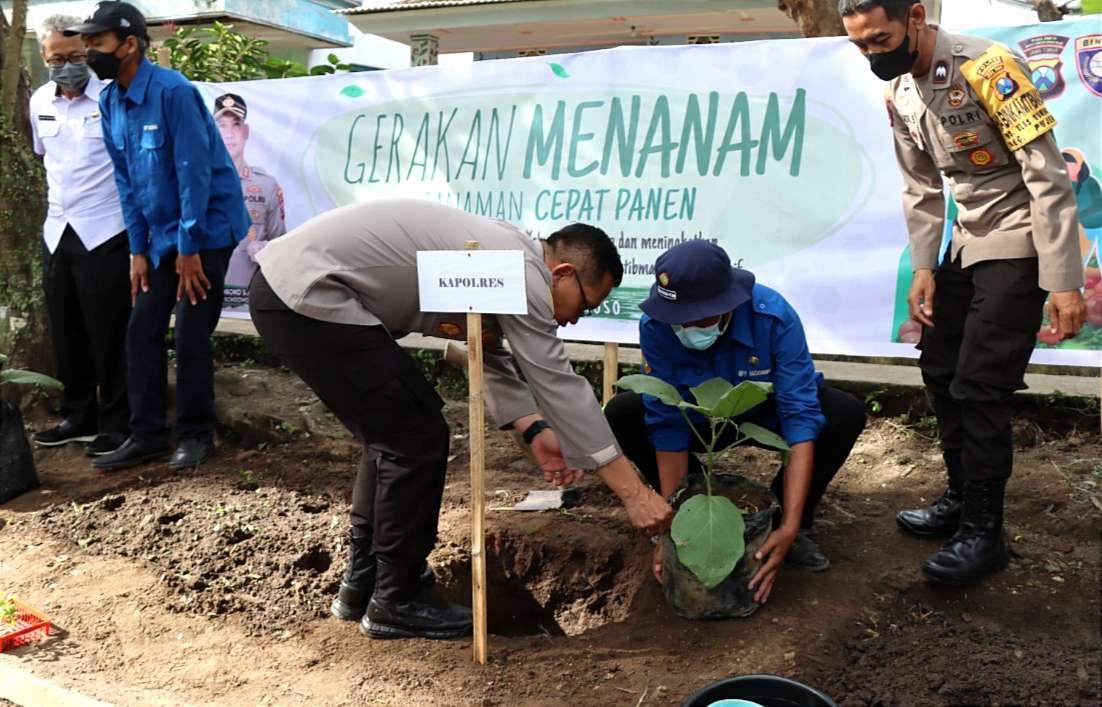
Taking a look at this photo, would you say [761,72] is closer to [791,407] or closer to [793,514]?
[791,407]

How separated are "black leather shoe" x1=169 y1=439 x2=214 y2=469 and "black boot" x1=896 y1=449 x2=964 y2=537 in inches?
121

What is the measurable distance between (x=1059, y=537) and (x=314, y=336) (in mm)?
2580

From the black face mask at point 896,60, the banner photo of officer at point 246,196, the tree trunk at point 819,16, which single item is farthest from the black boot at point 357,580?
the tree trunk at point 819,16

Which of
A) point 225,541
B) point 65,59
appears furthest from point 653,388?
point 65,59

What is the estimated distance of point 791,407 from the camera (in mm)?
3078

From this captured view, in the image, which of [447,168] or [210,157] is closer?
[210,157]

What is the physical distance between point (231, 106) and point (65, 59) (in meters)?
1.35

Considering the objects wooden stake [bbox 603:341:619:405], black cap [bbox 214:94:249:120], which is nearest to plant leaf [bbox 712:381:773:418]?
wooden stake [bbox 603:341:619:405]

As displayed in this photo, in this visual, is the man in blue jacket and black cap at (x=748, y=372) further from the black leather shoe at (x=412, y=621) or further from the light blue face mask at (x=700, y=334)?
the black leather shoe at (x=412, y=621)

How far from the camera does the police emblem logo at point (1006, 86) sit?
9.21ft

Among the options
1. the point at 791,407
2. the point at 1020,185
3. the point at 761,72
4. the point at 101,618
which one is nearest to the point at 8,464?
the point at 101,618

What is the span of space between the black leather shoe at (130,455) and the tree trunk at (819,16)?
12.7ft

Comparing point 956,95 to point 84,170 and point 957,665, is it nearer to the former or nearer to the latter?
point 957,665

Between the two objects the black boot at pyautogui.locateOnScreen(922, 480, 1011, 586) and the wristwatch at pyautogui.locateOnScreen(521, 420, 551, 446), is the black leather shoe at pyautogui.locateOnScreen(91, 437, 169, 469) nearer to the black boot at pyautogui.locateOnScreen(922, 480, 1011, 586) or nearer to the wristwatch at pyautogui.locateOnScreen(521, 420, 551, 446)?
the wristwatch at pyautogui.locateOnScreen(521, 420, 551, 446)
